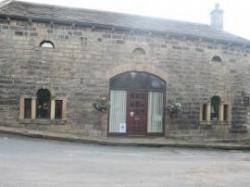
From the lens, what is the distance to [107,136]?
20547mm

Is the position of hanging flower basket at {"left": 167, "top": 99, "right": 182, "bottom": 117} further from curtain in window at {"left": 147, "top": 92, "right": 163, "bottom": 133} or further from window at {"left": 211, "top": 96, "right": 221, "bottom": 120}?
window at {"left": 211, "top": 96, "right": 221, "bottom": 120}

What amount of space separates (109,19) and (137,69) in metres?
2.84

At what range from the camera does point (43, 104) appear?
19.6 m

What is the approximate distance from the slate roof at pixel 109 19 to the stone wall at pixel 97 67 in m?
0.34

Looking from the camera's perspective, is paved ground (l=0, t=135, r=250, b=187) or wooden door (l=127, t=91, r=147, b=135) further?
wooden door (l=127, t=91, r=147, b=135)

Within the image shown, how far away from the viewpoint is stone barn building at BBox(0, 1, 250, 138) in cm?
1903

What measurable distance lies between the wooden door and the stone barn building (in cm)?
5

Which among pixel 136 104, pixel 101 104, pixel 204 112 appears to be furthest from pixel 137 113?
pixel 204 112

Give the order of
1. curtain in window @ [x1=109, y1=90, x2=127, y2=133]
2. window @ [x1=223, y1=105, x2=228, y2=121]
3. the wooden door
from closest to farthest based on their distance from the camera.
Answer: curtain in window @ [x1=109, y1=90, x2=127, y2=133] < the wooden door < window @ [x1=223, y1=105, x2=228, y2=121]

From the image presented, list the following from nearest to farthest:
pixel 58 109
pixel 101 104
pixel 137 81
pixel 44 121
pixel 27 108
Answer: pixel 27 108
pixel 44 121
pixel 58 109
pixel 101 104
pixel 137 81

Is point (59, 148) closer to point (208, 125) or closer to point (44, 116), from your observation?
point (44, 116)

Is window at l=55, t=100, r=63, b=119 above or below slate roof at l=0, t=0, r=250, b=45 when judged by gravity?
below

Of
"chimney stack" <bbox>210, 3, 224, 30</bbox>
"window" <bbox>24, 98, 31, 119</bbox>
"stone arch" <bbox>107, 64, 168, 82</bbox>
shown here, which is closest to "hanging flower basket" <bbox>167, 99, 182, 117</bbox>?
"stone arch" <bbox>107, 64, 168, 82</bbox>

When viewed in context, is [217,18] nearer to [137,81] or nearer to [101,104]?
[137,81]
